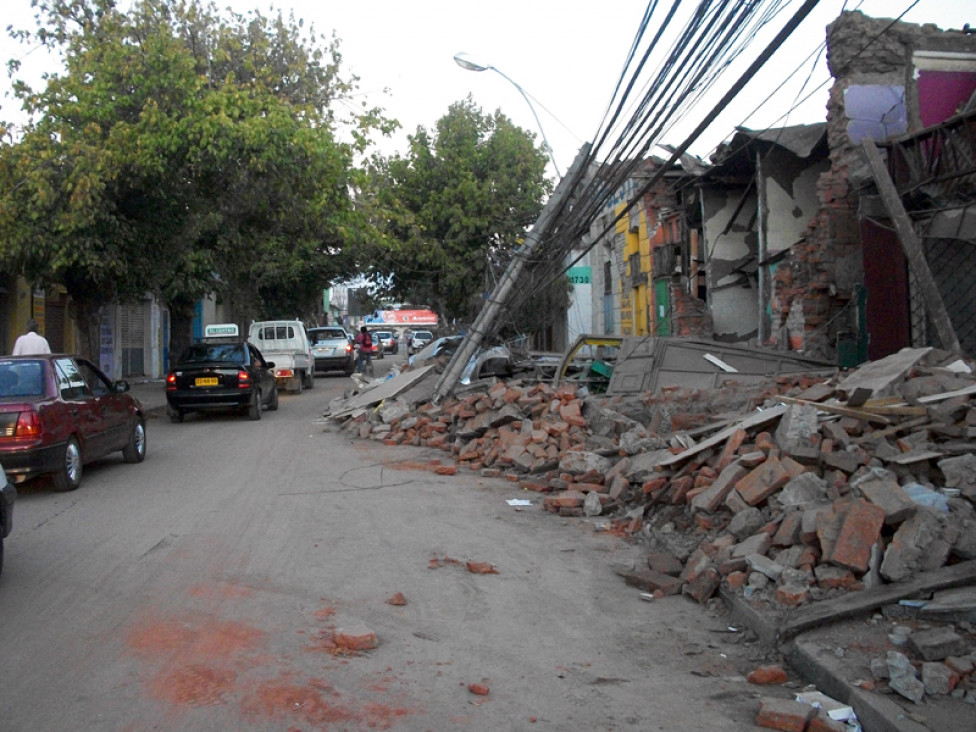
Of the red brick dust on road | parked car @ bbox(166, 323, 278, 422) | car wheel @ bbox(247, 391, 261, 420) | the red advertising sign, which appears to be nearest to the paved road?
the red brick dust on road

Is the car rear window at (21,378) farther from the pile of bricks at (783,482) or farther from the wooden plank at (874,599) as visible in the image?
the wooden plank at (874,599)

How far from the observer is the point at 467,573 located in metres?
6.83

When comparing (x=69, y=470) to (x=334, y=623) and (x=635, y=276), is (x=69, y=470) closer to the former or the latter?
(x=334, y=623)

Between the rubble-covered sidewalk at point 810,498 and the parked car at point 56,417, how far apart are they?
4.78 m

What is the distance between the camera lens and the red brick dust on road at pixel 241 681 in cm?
418

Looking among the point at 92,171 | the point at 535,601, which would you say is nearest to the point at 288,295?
the point at 92,171

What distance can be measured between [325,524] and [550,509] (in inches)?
90.3

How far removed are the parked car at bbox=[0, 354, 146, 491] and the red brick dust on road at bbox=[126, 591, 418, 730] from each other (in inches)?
193

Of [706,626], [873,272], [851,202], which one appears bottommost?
[706,626]

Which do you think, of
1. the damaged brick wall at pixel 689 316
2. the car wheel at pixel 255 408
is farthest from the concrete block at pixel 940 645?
the damaged brick wall at pixel 689 316

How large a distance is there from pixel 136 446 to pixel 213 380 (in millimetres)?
5066

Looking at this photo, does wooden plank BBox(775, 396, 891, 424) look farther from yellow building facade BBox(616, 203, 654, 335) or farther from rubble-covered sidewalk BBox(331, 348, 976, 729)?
yellow building facade BBox(616, 203, 654, 335)

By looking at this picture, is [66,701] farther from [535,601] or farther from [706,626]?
[706,626]

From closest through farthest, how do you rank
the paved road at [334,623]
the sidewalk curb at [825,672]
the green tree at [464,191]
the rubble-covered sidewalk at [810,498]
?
1. the sidewalk curb at [825,672]
2. the paved road at [334,623]
3. the rubble-covered sidewalk at [810,498]
4. the green tree at [464,191]
